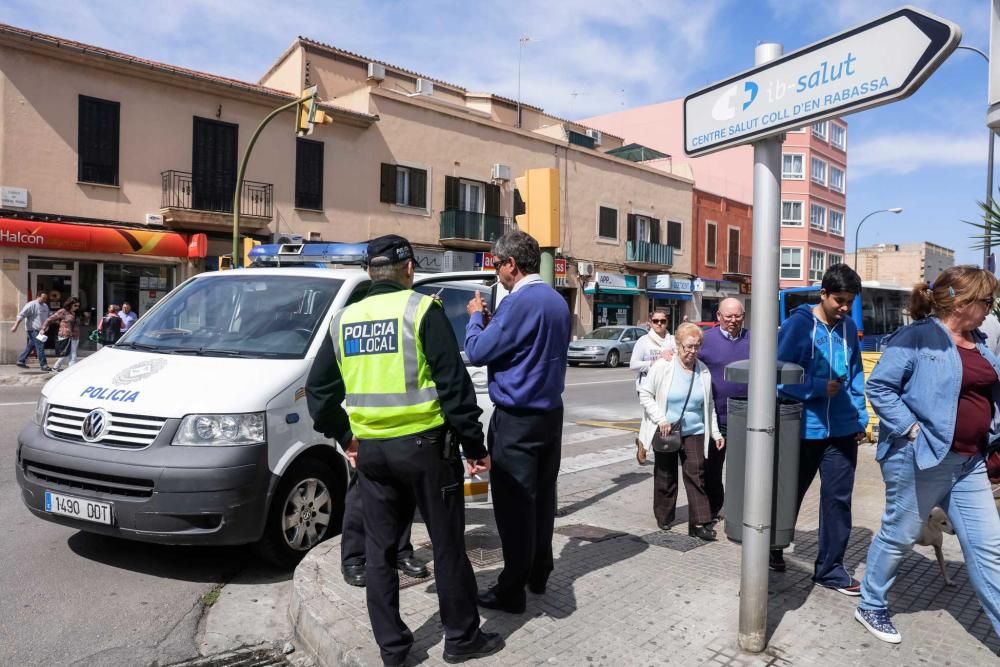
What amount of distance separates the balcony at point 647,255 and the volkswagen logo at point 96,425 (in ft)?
106

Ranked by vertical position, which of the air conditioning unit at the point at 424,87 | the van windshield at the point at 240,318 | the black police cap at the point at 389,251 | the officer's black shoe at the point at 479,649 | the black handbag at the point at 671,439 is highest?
the air conditioning unit at the point at 424,87

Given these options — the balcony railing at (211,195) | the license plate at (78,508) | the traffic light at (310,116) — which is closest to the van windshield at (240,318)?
the license plate at (78,508)

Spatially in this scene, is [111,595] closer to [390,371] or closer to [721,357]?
[390,371]

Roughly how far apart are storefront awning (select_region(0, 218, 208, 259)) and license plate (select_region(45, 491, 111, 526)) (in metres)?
16.6

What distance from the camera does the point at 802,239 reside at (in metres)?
53.7

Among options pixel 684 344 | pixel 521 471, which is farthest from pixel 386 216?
pixel 521 471

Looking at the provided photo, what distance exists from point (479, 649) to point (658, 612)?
40.9 inches

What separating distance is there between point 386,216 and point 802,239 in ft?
124

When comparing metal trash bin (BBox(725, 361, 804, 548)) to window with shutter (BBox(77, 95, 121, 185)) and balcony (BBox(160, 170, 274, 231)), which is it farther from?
window with shutter (BBox(77, 95, 121, 185))

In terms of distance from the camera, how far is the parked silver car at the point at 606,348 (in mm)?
24344

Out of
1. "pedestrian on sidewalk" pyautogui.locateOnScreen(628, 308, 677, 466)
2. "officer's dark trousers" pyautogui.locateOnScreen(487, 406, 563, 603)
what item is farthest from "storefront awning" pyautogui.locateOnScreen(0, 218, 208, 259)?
"officer's dark trousers" pyautogui.locateOnScreen(487, 406, 563, 603)

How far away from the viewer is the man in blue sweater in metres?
3.62

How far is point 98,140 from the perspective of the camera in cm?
1941

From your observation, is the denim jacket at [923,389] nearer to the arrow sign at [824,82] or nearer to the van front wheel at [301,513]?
the arrow sign at [824,82]
